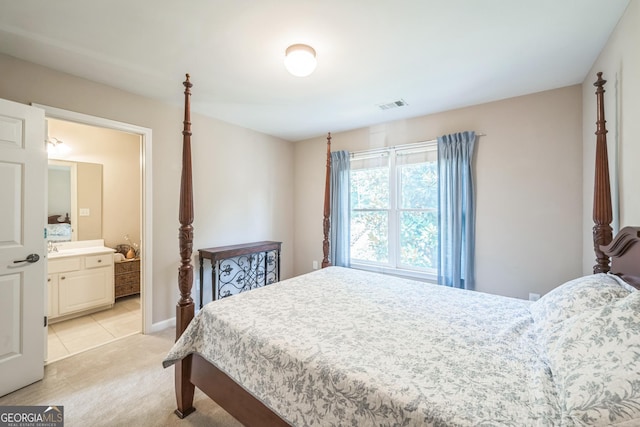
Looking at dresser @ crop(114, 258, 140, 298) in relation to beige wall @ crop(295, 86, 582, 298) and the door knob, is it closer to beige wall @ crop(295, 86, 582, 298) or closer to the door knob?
the door knob

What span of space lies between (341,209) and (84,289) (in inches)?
135

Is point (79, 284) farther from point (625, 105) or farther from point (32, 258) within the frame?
point (625, 105)

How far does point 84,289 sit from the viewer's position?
128 inches

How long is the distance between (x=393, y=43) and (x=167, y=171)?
8.33ft

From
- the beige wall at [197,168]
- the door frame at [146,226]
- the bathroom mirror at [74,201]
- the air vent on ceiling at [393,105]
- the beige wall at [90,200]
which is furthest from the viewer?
the beige wall at [90,200]

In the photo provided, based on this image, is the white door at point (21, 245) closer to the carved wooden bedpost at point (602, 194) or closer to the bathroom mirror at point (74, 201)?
the bathroom mirror at point (74, 201)

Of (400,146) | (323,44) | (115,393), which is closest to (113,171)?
(115,393)

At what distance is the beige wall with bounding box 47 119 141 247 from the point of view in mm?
3654

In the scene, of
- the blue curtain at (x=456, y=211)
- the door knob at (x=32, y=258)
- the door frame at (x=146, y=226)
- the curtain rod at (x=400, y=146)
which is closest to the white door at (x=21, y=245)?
the door knob at (x=32, y=258)

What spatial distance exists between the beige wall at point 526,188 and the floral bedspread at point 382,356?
1.25 meters

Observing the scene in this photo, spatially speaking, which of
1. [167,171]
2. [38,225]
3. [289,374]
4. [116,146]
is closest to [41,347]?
[38,225]

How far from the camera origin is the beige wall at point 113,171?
3654 millimetres

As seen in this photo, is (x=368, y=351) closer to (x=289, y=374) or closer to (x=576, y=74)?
(x=289, y=374)

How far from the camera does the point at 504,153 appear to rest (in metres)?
2.79
